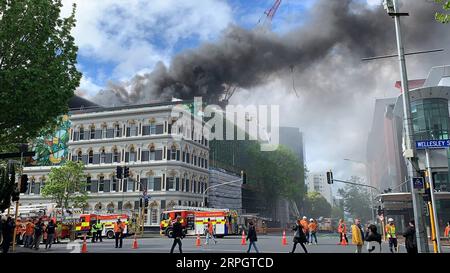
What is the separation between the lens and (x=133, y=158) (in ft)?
187

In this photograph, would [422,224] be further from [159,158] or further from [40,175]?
[40,175]

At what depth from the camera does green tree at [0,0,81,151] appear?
1625 cm

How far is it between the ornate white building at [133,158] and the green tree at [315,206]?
296ft

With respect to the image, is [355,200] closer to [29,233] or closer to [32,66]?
[29,233]

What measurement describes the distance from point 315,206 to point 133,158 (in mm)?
108686

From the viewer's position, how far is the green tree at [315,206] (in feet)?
470

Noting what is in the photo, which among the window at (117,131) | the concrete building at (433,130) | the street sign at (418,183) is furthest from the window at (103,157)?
the street sign at (418,183)

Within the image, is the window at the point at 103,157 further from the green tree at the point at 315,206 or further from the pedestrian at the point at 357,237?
the green tree at the point at 315,206

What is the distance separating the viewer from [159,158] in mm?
55469

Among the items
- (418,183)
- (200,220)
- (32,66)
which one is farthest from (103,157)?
(418,183)

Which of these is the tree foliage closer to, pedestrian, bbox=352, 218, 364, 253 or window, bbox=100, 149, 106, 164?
window, bbox=100, 149, 106, 164

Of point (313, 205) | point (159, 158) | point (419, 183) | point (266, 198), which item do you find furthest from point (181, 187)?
point (313, 205)

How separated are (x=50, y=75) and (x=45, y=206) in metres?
23.2
